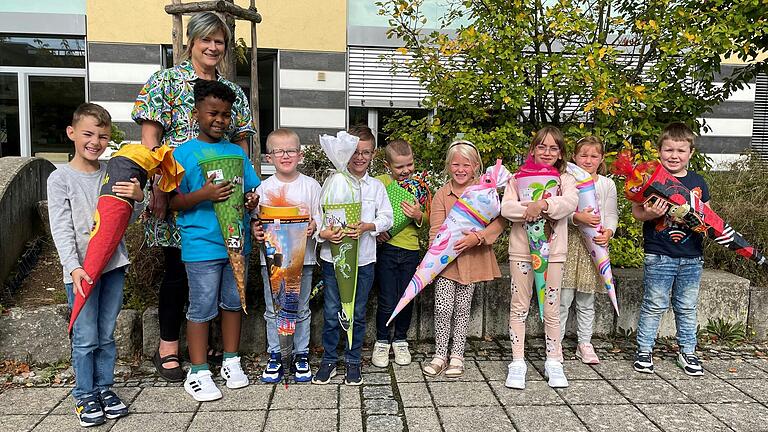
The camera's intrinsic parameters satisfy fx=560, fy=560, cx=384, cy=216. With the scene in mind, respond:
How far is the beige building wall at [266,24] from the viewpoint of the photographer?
10.1 metres

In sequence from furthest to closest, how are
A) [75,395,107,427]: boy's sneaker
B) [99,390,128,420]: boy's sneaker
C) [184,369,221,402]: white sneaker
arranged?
[184,369,221,402]: white sneaker < [99,390,128,420]: boy's sneaker < [75,395,107,427]: boy's sneaker

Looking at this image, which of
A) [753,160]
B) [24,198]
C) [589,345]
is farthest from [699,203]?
[24,198]

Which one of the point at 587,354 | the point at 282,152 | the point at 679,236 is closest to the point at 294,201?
the point at 282,152

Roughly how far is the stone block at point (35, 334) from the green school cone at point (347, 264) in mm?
1998

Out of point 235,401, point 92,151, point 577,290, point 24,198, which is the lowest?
point 235,401

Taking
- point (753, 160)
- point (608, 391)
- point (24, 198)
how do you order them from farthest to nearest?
point (753, 160) < point (24, 198) < point (608, 391)

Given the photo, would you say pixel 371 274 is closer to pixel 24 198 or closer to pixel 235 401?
pixel 235 401

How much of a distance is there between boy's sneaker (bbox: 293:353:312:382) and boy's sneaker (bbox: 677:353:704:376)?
2.66m

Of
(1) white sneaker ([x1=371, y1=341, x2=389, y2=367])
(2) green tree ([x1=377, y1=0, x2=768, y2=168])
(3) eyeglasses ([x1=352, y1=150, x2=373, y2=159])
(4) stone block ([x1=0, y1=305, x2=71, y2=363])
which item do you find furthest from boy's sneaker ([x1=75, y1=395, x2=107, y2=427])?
(2) green tree ([x1=377, y1=0, x2=768, y2=168])

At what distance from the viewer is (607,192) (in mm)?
4168

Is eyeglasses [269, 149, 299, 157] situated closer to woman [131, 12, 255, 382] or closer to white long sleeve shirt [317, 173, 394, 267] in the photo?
woman [131, 12, 255, 382]

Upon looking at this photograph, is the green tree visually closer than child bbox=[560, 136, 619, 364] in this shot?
No

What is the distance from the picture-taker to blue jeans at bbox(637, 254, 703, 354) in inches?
157

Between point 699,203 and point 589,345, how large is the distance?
129 centimetres
